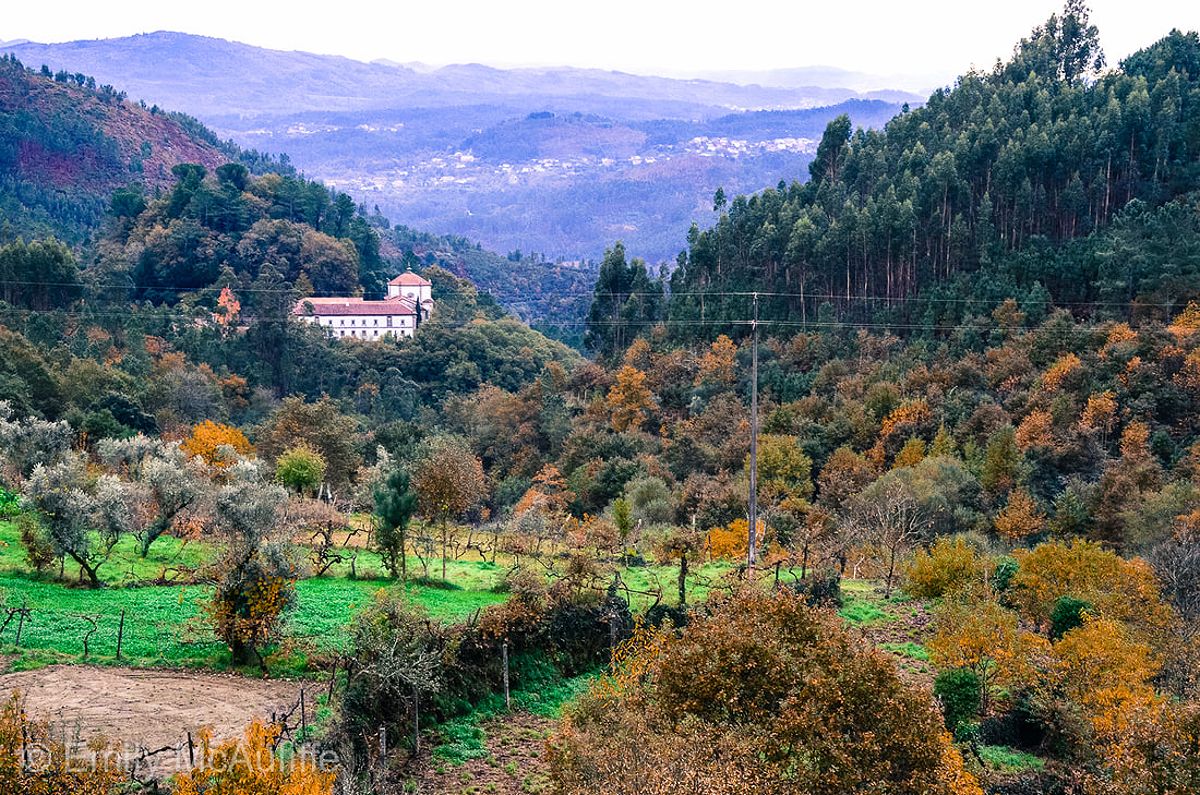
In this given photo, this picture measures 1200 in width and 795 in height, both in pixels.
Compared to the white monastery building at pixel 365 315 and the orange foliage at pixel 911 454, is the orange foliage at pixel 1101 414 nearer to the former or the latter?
the orange foliage at pixel 911 454

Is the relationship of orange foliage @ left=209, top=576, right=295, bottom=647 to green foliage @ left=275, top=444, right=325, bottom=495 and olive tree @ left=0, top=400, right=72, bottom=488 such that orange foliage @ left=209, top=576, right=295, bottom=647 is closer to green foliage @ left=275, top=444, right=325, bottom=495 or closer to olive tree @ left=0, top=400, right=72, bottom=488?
olive tree @ left=0, top=400, right=72, bottom=488

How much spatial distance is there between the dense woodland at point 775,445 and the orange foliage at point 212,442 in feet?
0.77

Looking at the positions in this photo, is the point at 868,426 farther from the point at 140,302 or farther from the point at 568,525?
the point at 140,302

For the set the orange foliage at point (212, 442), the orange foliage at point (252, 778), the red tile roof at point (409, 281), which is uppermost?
the red tile roof at point (409, 281)

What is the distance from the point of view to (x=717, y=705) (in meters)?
16.3

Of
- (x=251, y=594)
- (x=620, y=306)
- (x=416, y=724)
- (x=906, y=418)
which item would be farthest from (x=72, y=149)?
(x=416, y=724)

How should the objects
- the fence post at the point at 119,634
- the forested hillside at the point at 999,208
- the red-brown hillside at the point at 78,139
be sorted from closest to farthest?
the fence post at the point at 119,634 < the forested hillside at the point at 999,208 < the red-brown hillside at the point at 78,139

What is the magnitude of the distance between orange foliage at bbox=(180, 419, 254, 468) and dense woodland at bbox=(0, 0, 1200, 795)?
23cm

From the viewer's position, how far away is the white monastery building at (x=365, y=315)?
9088 centimetres

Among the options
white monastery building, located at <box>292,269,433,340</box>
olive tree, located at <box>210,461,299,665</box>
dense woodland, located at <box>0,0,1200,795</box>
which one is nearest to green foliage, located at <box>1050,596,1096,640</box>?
dense woodland, located at <box>0,0,1200,795</box>

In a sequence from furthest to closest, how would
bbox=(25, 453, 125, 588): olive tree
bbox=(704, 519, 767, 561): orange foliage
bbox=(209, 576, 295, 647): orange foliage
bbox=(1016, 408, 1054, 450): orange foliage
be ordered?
bbox=(1016, 408, 1054, 450): orange foliage, bbox=(704, 519, 767, 561): orange foliage, bbox=(25, 453, 125, 588): olive tree, bbox=(209, 576, 295, 647): orange foliage

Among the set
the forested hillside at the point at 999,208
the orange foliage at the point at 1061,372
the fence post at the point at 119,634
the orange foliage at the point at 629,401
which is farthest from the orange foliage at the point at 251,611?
the forested hillside at the point at 999,208

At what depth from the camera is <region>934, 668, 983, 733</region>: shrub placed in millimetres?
21453

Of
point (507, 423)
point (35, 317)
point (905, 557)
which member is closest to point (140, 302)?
point (35, 317)
